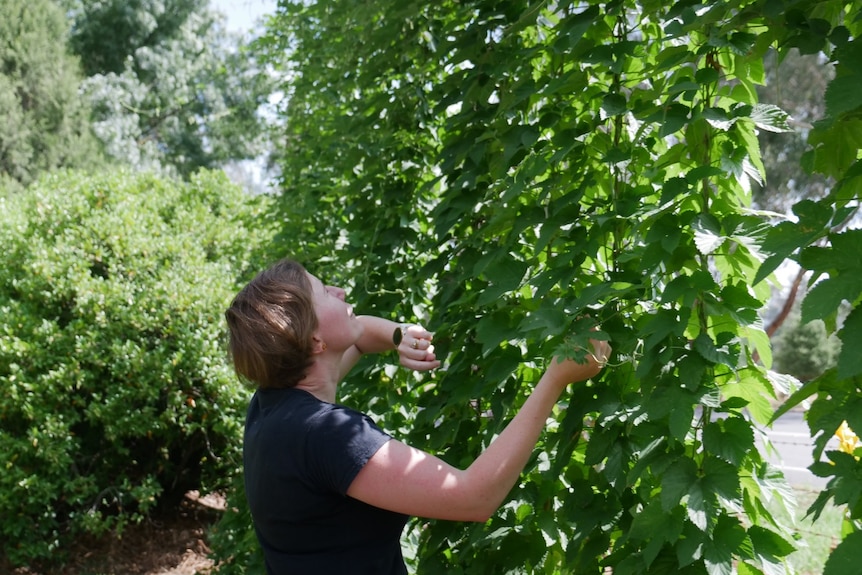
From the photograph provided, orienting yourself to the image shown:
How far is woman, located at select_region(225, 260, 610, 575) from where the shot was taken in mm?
1619

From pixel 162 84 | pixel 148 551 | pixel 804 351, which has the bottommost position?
pixel 804 351

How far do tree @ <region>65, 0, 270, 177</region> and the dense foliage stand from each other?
16.9 m

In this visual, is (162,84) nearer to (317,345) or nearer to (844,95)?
(317,345)

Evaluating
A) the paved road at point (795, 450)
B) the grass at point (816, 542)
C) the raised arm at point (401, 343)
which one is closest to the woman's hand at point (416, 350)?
the raised arm at point (401, 343)

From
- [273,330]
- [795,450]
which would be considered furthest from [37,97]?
[273,330]

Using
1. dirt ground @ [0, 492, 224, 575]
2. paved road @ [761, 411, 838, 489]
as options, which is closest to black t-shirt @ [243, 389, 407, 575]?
dirt ground @ [0, 492, 224, 575]

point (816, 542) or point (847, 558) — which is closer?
point (847, 558)

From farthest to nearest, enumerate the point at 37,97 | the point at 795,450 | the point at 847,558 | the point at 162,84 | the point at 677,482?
the point at 162,84, the point at 37,97, the point at 795,450, the point at 677,482, the point at 847,558

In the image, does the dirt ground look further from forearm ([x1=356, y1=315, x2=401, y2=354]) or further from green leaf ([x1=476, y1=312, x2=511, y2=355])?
green leaf ([x1=476, y1=312, x2=511, y2=355])

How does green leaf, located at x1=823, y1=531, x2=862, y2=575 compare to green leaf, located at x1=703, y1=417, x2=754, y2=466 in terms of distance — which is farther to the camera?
green leaf, located at x1=703, y1=417, x2=754, y2=466

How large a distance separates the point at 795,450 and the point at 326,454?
11.6 metres

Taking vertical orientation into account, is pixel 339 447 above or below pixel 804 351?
above

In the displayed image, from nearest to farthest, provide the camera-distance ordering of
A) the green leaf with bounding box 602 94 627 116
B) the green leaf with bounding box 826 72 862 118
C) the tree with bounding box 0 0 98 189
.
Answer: the green leaf with bounding box 826 72 862 118 < the green leaf with bounding box 602 94 627 116 < the tree with bounding box 0 0 98 189

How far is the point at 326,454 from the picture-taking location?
1.65m
